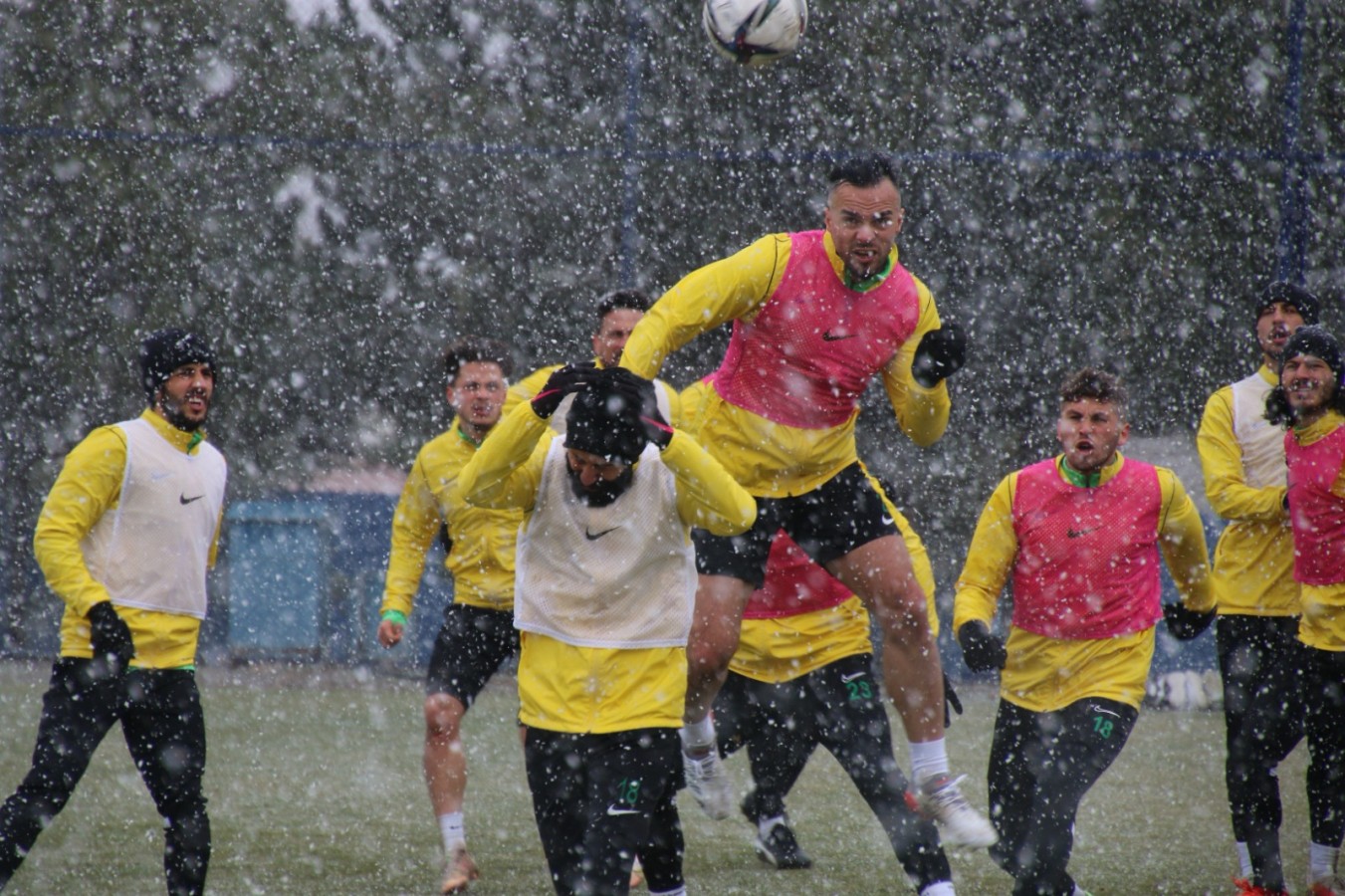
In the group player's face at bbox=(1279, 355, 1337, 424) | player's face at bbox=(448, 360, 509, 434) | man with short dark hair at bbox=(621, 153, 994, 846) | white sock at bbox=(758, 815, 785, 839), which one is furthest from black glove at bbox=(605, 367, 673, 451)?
player's face at bbox=(1279, 355, 1337, 424)

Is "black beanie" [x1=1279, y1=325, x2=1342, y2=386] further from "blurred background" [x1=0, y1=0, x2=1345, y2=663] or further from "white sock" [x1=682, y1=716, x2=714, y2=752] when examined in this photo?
"blurred background" [x1=0, y1=0, x2=1345, y2=663]

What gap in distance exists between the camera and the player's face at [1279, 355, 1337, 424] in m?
5.59

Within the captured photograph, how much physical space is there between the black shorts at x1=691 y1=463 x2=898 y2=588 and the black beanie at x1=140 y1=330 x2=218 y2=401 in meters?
1.77

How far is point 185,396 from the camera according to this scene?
16.7 feet

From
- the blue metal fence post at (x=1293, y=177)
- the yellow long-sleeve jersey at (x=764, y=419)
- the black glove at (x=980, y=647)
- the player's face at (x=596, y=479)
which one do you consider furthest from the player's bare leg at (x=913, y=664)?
the blue metal fence post at (x=1293, y=177)

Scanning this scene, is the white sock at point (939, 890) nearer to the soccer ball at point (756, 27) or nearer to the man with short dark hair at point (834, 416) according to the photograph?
the man with short dark hair at point (834, 416)

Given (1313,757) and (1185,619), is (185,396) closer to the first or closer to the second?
(1185,619)

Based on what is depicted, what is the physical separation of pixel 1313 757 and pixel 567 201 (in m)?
8.51

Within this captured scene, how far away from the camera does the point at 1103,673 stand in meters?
5.09

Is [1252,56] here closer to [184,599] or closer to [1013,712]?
[1013,712]

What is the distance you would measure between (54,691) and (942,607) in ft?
28.2

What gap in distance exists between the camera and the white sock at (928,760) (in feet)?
16.5

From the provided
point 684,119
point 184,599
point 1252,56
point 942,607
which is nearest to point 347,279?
point 684,119

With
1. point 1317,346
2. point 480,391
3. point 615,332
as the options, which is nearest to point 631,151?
point 480,391
